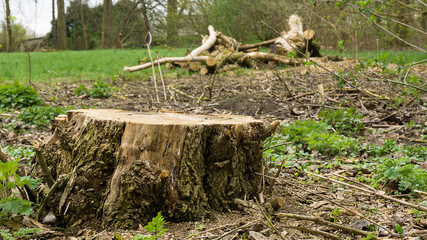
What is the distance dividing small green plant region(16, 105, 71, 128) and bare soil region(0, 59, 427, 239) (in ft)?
0.77

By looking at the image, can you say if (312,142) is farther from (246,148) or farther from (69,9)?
(69,9)

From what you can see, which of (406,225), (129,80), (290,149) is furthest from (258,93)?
(406,225)

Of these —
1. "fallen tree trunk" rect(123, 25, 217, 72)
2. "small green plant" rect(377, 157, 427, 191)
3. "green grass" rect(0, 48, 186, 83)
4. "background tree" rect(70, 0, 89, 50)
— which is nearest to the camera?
"small green plant" rect(377, 157, 427, 191)

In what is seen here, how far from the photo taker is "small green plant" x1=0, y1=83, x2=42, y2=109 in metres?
6.73

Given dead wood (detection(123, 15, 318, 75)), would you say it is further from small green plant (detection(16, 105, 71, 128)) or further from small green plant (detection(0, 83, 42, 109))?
small green plant (detection(16, 105, 71, 128))

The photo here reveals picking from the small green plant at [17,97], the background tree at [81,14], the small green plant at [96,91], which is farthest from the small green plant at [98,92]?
the background tree at [81,14]

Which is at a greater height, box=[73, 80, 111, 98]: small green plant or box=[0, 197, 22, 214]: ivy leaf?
box=[73, 80, 111, 98]: small green plant

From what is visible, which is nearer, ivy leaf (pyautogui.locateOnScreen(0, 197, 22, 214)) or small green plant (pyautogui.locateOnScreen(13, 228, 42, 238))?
small green plant (pyautogui.locateOnScreen(13, 228, 42, 238))

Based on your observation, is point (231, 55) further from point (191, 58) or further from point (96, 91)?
point (96, 91)

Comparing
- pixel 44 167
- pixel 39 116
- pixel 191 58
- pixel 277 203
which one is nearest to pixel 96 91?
pixel 39 116

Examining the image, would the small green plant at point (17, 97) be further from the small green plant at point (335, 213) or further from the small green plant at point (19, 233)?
the small green plant at point (335, 213)

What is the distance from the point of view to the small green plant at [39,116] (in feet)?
19.0

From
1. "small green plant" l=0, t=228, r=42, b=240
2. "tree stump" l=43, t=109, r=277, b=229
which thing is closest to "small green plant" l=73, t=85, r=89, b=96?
"tree stump" l=43, t=109, r=277, b=229

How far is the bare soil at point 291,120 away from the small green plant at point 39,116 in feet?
0.77
